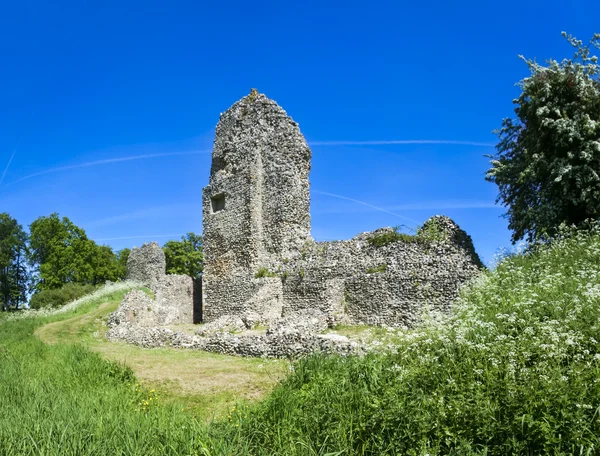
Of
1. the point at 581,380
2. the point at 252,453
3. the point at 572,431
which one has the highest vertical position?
the point at 581,380

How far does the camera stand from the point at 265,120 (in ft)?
74.8

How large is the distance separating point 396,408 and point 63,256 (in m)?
44.9

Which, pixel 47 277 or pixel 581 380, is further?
pixel 47 277

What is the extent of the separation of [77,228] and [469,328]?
4677cm

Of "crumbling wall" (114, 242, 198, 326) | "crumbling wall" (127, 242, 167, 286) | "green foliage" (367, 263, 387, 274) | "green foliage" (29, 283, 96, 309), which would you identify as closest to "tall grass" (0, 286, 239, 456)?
"crumbling wall" (114, 242, 198, 326)

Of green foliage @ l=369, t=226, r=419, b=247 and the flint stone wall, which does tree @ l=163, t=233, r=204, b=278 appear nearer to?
the flint stone wall

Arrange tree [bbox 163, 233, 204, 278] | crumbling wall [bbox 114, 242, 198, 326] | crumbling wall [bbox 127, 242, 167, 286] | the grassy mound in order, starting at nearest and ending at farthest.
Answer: the grassy mound
crumbling wall [bbox 114, 242, 198, 326]
crumbling wall [bbox 127, 242, 167, 286]
tree [bbox 163, 233, 204, 278]

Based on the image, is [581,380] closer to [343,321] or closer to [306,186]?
[343,321]

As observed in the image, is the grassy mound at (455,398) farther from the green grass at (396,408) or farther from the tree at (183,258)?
the tree at (183,258)

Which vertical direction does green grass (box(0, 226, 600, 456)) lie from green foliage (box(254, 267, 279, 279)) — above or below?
below

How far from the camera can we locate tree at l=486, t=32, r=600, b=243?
568 inches

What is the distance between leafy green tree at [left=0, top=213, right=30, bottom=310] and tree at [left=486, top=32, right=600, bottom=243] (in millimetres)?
50056


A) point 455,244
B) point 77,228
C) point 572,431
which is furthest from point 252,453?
point 77,228

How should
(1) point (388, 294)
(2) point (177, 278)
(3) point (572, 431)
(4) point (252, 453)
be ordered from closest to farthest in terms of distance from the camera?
1. (3) point (572, 431)
2. (4) point (252, 453)
3. (1) point (388, 294)
4. (2) point (177, 278)
